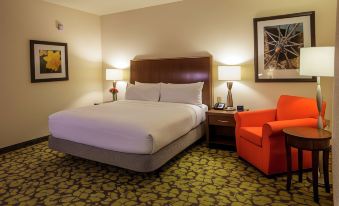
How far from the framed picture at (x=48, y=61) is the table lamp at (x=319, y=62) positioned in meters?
4.33

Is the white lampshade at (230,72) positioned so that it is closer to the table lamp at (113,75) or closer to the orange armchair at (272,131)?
the orange armchair at (272,131)

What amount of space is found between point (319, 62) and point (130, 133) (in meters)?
2.20

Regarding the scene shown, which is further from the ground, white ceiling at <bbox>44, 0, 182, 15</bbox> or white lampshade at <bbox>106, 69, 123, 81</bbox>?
white ceiling at <bbox>44, 0, 182, 15</bbox>

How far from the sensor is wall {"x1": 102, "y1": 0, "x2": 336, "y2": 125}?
3.73m

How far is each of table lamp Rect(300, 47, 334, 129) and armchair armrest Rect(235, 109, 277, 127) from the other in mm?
927

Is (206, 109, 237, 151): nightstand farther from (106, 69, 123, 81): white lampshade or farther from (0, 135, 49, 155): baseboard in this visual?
(0, 135, 49, 155): baseboard

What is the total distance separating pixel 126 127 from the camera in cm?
291

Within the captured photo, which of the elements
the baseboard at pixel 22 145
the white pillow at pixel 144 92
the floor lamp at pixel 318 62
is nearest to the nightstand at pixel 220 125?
the white pillow at pixel 144 92

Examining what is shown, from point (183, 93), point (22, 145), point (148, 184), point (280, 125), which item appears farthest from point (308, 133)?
point (22, 145)

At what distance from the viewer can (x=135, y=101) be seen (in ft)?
15.4

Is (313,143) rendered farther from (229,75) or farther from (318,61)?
(229,75)

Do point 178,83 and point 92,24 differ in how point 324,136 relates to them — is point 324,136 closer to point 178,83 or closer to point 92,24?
point 178,83

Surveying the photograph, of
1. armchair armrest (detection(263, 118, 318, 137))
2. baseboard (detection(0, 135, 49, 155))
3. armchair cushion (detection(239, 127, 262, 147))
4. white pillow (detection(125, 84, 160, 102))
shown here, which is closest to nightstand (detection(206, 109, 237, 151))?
Answer: armchair cushion (detection(239, 127, 262, 147))

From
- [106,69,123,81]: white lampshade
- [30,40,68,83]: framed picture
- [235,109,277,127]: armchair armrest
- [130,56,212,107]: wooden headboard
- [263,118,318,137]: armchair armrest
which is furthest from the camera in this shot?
[106,69,123,81]: white lampshade
